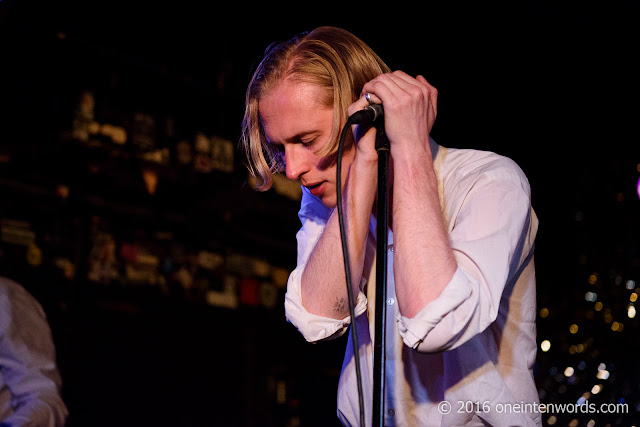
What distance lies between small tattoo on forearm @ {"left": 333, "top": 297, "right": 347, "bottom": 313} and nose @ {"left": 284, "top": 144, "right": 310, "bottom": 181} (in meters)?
0.34

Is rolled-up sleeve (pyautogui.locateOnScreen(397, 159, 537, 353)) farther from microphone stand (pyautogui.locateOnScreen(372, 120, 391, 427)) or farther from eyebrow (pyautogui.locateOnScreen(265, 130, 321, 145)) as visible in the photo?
eyebrow (pyautogui.locateOnScreen(265, 130, 321, 145))

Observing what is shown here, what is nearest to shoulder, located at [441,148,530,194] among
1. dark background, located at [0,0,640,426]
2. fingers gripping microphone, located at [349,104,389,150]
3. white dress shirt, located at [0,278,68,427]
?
fingers gripping microphone, located at [349,104,389,150]

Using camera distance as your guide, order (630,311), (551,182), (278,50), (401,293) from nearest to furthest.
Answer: (401,293) → (278,50) → (630,311) → (551,182)

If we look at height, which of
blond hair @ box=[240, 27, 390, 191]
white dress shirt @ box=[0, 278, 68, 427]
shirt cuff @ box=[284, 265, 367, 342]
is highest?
blond hair @ box=[240, 27, 390, 191]

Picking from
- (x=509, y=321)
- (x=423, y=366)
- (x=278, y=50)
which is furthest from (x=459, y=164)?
(x=278, y=50)

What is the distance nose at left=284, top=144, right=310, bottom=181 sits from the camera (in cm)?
172

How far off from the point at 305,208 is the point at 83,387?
3.05 meters

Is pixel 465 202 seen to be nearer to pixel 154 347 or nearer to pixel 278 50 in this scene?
pixel 278 50

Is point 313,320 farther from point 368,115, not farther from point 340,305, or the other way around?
point 368,115

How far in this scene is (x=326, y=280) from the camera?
5.25 feet

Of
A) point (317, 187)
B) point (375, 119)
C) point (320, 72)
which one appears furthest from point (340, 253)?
point (320, 72)

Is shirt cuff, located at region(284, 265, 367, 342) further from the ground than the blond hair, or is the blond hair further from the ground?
the blond hair

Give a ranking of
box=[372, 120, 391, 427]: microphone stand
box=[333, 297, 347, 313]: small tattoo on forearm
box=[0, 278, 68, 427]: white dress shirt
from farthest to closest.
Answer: box=[0, 278, 68, 427]: white dress shirt → box=[333, 297, 347, 313]: small tattoo on forearm → box=[372, 120, 391, 427]: microphone stand

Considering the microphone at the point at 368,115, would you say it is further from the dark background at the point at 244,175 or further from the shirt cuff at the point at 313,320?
the dark background at the point at 244,175
